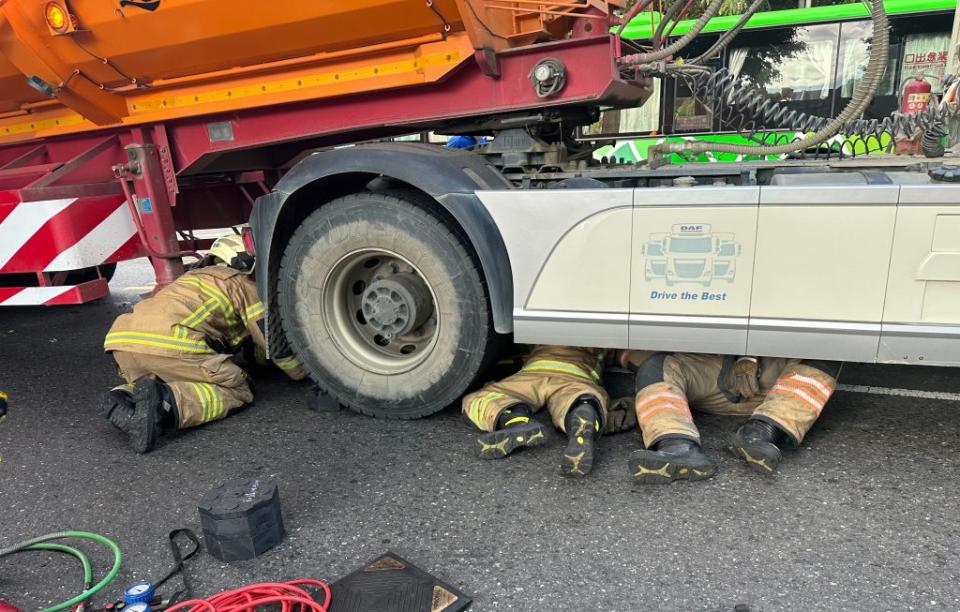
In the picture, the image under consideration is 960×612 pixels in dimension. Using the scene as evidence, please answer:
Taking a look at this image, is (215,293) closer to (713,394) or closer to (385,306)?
(385,306)

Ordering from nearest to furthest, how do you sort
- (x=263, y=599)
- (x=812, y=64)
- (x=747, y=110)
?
(x=263, y=599) < (x=747, y=110) < (x=812, y=64)

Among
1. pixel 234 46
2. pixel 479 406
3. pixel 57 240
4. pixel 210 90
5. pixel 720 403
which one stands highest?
pixel 234 46

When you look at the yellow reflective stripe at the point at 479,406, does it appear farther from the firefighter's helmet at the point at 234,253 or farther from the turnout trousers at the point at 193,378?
the firefighter's helmet at the point at 234,253

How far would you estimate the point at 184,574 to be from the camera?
7.13ft

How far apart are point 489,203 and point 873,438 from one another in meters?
1.97

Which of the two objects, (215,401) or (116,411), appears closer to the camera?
(116,411)

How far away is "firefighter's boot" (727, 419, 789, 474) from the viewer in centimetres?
254

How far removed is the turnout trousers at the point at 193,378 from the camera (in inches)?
127

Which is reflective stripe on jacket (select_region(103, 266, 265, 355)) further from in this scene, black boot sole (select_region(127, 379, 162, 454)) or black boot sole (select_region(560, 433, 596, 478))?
black boot sole (select_region(560, 433, 596, 478))

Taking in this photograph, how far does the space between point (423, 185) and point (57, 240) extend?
7.56ft

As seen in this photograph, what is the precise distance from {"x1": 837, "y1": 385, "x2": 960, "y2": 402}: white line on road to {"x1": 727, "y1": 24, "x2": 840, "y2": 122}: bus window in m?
4.97

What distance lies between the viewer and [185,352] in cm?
329

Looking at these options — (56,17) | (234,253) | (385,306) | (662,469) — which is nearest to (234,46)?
(56,17)

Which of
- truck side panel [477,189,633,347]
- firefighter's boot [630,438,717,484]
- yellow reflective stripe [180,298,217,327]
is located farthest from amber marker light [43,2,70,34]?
firefighter's boot [630,438,717,484]
